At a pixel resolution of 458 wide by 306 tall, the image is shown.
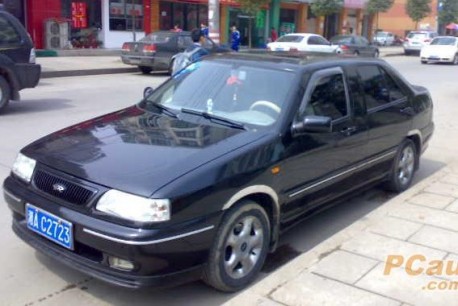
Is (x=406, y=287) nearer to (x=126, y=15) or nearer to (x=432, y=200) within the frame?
(x=432, y=200)

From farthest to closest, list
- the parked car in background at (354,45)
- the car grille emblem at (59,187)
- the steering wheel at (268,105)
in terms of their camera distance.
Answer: the parked car in background at (354,45), the steering wheel at (268,105), the car grille emblem at (59,187)

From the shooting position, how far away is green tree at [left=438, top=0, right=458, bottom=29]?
53.4 m

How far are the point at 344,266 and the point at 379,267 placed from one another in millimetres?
252

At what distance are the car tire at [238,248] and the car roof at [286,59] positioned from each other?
1363mm

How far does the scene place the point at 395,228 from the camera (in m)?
4.61

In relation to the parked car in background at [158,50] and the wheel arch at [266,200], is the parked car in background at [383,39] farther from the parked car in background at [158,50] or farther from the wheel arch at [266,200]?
the wheel arch at [266,200]

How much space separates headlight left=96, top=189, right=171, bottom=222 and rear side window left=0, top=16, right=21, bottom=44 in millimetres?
8012

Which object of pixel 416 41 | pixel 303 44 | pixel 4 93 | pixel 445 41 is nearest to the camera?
pixel 4 93

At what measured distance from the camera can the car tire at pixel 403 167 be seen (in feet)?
19.1

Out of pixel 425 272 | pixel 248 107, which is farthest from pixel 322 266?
pixel 248 107

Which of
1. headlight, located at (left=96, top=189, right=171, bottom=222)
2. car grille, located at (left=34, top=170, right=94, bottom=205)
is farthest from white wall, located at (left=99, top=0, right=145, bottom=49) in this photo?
headlight, located at (left=96, top=189, right=171, bottom=222)

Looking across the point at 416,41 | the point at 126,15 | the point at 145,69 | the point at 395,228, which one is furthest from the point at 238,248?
the point at 416,41

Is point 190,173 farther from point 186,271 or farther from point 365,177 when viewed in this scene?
point 365,177

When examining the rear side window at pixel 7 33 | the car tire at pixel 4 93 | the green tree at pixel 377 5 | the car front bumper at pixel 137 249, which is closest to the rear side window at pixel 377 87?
the car front bumper at pixel 137 249
